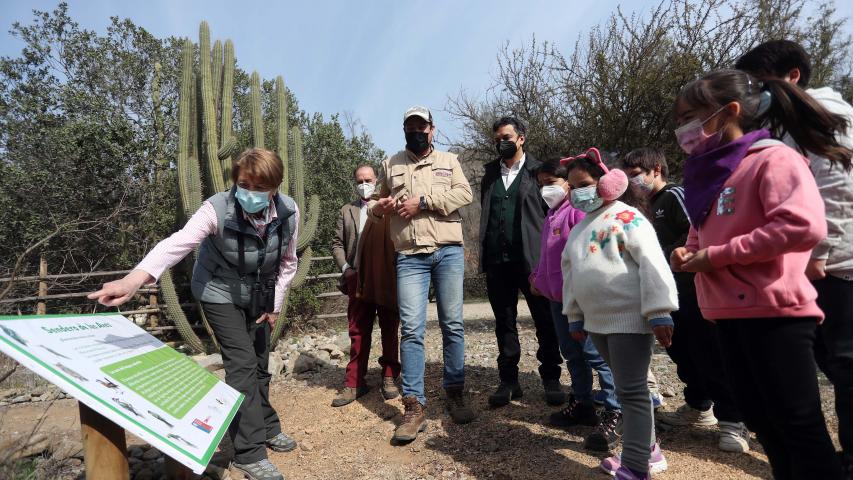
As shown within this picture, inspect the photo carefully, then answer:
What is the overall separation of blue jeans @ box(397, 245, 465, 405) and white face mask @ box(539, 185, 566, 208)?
2.27 feet

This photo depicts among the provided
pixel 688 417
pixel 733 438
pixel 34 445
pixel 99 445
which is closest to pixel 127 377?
pixel 99 445

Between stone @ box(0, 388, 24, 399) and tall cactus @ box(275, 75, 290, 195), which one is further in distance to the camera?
tall cactus @ box(275, 75, 290, 195)

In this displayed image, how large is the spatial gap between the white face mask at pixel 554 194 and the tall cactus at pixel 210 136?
5738 millimetres

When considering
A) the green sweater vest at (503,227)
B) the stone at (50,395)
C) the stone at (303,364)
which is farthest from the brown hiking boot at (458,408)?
the stone at (50,395)

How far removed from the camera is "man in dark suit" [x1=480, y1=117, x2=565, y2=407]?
3699 mm

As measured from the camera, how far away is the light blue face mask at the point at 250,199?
111 inches

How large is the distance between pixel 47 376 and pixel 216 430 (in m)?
0.69

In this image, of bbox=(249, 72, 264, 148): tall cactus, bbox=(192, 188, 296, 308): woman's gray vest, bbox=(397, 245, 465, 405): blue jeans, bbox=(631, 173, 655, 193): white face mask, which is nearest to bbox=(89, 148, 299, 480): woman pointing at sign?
bbox=(192, 188, 296, 308): woman's gray vest

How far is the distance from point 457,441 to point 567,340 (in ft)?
3.11

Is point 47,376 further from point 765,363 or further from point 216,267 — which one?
point 765,363

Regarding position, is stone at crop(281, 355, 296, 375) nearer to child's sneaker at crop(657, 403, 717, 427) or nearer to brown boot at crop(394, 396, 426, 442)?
brown boot at crop(394, 396, 426, 442)

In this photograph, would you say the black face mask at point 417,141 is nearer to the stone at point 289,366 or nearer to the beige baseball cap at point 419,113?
the beige baseball cap at point 419,113

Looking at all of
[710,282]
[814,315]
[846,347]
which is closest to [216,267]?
[710,282]

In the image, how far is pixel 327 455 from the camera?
10.8 feet
